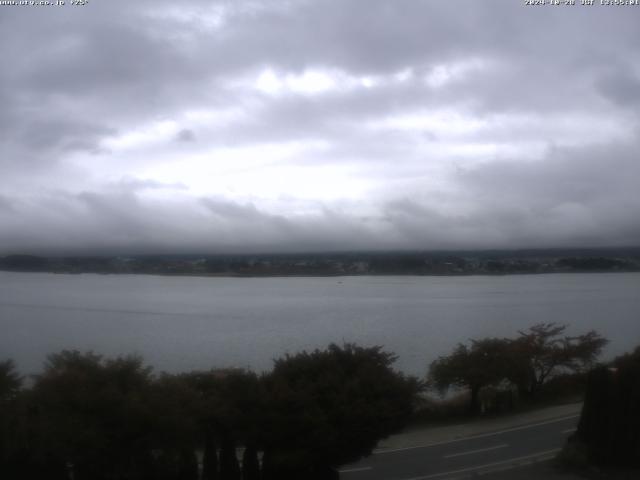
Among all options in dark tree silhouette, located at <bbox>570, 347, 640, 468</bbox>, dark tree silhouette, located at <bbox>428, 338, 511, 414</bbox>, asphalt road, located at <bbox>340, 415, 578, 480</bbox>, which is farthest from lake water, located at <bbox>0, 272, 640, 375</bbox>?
dark tree silhouette, located at <bbox>570, 347, 640, 468</bbox>

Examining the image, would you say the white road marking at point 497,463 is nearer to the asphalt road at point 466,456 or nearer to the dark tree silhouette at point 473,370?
the asphalt road at point 466,456

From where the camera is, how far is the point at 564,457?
16.7 metres

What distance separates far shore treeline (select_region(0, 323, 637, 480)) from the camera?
1391 cm

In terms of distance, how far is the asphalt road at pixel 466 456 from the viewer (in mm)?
18188

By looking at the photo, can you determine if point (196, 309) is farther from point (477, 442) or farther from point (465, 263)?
point (477, 442)

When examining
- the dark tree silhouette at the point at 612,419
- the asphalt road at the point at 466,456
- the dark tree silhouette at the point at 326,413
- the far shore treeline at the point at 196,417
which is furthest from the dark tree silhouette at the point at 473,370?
the dark tree silhouette at the point at 326,413

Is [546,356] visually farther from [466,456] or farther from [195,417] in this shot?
[195,417]

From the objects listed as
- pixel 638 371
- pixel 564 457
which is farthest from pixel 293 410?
pixel 638 371

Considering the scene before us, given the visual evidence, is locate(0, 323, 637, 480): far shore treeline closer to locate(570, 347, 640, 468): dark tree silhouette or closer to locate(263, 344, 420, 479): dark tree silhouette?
locate(263, 344, 420, 479): dark tree silhouette

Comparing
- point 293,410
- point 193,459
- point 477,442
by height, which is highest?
point 293,410

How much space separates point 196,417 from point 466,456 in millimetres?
8391

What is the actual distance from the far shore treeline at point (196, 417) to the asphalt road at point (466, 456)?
2.13 meters

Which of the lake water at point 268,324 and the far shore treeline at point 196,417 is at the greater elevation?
the far shore treeline at point 196,417

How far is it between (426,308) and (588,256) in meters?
32.2
